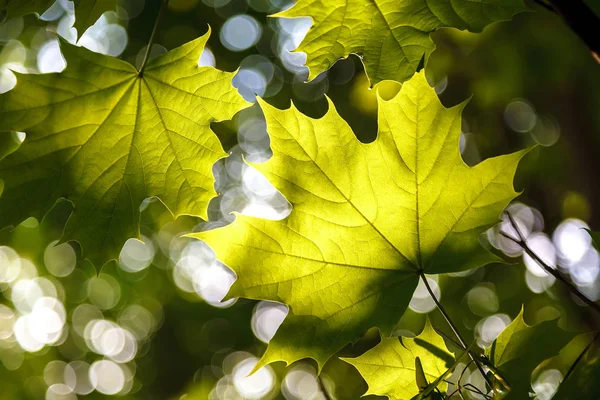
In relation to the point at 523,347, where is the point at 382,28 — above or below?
above

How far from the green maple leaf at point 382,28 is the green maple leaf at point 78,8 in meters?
0.57

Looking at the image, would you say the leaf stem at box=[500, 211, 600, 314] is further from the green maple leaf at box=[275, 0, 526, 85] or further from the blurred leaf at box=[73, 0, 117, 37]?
the blurred leaf at box=[73, 0, 117, 37]

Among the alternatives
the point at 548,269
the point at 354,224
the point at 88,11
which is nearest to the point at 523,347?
the point at 548,269

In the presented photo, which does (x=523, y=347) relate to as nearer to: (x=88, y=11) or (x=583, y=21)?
(x=583, y=21)

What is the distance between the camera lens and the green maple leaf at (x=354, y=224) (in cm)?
130

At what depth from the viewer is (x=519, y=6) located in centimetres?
129

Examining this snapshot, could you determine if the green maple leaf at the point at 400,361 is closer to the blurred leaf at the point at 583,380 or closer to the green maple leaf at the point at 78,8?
the blurred leaf at the point at 583,380

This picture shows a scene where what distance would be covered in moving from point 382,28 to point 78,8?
831 millimetres

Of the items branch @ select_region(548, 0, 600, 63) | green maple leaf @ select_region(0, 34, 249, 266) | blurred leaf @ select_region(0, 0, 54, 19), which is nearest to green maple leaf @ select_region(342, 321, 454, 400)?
green maple leaf @ select_region(0, 34, 249, 266)

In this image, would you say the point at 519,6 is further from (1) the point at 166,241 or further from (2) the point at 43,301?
(2) the point at 43,301

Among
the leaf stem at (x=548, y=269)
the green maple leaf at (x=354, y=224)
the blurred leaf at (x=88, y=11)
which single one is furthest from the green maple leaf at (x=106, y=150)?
the leaf stem at (x=548, y=269)

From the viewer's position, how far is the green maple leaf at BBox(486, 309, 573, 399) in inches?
52.0

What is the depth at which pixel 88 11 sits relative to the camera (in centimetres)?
155

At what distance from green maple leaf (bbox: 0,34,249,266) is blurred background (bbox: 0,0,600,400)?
0.68 m
